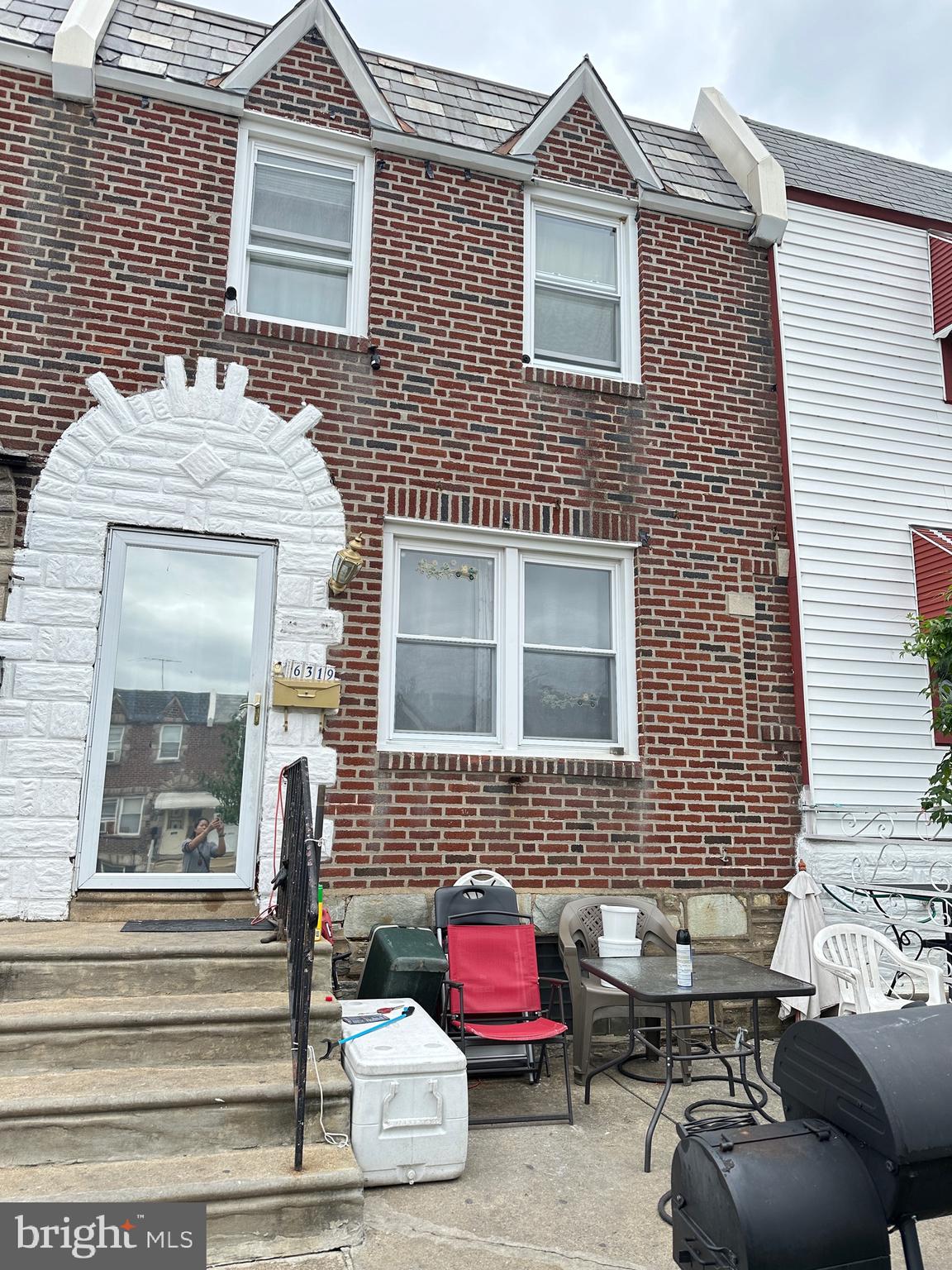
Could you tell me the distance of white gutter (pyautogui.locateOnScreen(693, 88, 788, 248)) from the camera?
7094mm

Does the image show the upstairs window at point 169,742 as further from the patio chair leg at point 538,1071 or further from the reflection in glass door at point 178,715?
the patio chair leg at point 538,1071

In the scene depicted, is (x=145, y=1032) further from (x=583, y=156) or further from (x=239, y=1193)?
(x=583, y=156)

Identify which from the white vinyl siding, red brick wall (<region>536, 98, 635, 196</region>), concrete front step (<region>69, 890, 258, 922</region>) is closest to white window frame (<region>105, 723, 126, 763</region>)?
concrete front step (<region>69, 890, 258, 922</region>)

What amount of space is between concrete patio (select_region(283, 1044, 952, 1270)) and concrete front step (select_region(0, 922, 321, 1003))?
3.82ft

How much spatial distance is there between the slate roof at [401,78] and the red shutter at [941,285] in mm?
1783

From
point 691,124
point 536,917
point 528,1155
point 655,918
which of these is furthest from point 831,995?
point 691,124

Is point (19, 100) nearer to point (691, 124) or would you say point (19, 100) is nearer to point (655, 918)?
point (691, 124)

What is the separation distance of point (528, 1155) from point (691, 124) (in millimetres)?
8284

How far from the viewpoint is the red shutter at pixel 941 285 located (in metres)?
7.36

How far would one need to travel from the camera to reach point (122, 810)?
16.7 ft

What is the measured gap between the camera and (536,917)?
18.4ft

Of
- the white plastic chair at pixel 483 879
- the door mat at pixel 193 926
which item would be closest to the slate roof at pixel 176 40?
the door mat at pixel 193 926

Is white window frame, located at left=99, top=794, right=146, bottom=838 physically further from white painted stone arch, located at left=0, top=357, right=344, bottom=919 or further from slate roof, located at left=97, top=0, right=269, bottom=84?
slate roof, located at left=97, top=0, right=269, bottom=84

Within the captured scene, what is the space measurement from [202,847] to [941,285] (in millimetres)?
7265
